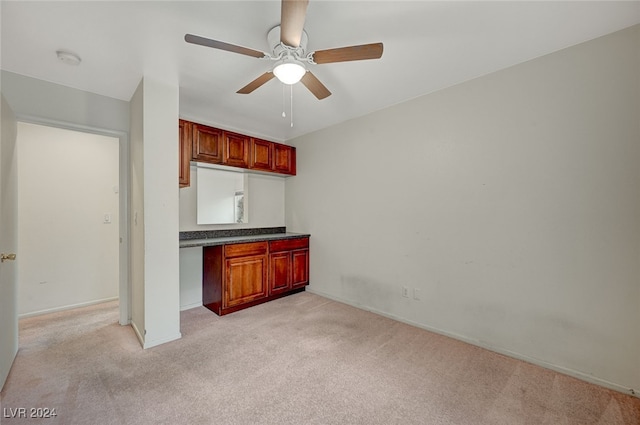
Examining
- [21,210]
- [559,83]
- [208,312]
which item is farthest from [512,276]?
[21,210]

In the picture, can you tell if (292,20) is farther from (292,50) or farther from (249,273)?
(249,273)

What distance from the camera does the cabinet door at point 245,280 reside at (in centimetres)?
311

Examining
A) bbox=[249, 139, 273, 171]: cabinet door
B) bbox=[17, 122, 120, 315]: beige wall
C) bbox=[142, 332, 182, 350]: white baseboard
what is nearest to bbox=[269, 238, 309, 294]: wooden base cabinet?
bbox=[249, 139, 273, 171]: cabinet door

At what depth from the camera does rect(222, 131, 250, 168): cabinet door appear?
11.0 ft

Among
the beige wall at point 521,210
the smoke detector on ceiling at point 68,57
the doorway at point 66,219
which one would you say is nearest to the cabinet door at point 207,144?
the doorway at point 66,219

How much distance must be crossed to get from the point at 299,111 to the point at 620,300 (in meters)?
3.35

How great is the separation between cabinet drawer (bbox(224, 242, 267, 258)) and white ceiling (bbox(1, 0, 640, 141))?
174cm

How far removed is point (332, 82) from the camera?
252 centimetres

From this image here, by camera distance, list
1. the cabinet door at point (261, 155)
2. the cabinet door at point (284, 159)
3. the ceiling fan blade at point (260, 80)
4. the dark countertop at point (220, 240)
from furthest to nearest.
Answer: the cabinet door at point (284, 159) → the cabinet door at point (261, 155) → the dark countertop at point (220, 240) → the ceiling fan blade at point (260, 80)

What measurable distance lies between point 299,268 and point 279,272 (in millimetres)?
371

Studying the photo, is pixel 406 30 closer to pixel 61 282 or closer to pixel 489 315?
pixel 489 315

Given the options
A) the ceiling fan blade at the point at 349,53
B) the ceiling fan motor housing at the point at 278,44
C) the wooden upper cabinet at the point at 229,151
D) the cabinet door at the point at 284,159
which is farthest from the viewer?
the cabinet door at the point at 284,159

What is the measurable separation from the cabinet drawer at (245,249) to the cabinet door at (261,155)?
111cm

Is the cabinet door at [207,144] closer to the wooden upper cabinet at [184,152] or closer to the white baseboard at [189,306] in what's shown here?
the wooden upper cabinet at [184,152]
